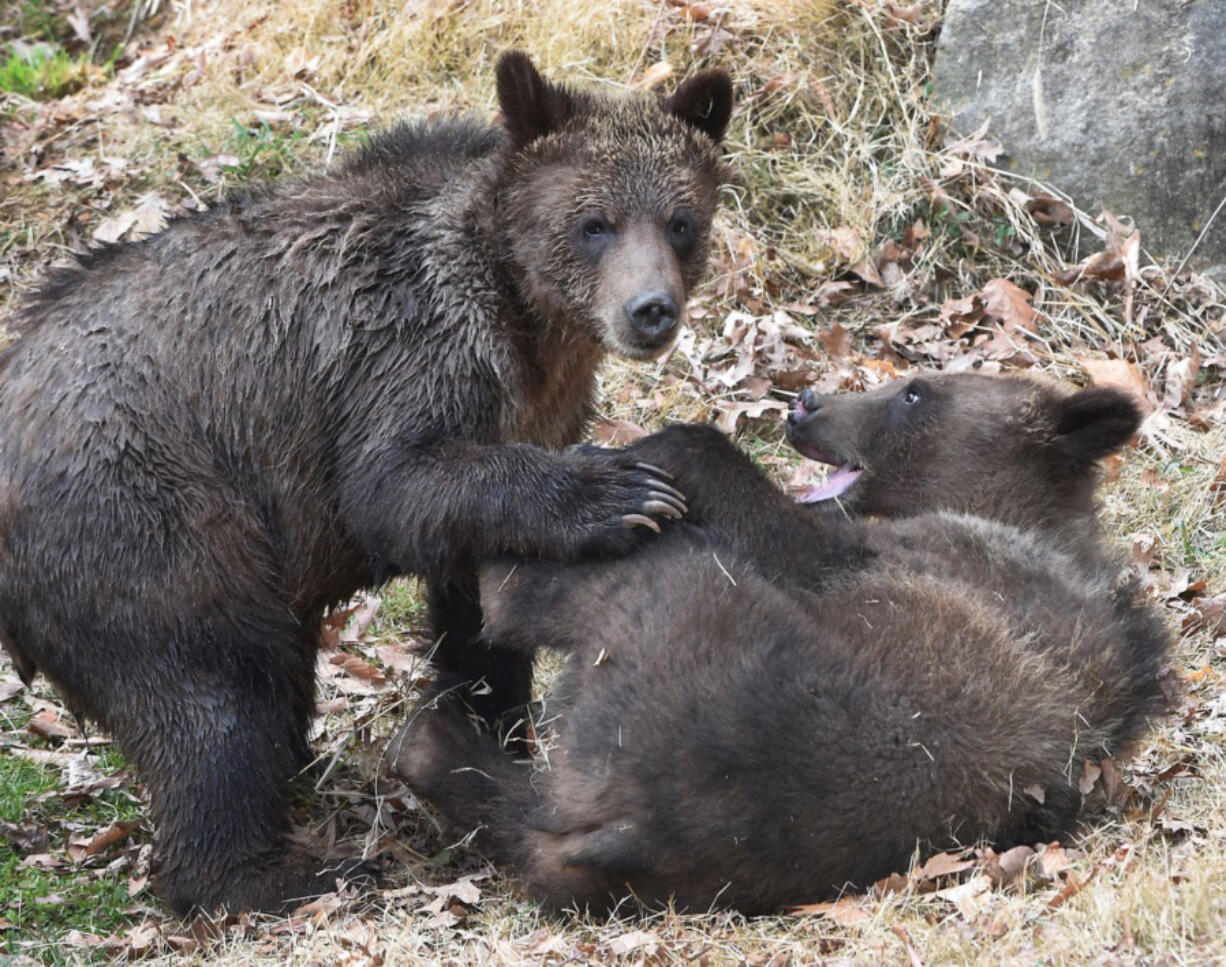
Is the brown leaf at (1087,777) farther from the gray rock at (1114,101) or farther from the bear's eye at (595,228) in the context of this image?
the gray rock at (1114,101)

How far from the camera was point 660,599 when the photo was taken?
560cm

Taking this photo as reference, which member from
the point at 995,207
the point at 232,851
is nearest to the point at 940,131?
the point at 995,207

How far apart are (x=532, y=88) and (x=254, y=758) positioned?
3.00 m

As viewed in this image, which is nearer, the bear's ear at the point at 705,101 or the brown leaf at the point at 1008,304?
the bear's ear at the point at 705,101

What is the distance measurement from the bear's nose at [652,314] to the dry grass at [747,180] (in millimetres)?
2368

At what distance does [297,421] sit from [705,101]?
2309 millimetres

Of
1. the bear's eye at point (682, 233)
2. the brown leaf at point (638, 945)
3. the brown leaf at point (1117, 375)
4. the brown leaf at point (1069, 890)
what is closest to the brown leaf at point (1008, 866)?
the brown leaf at point (1069, 890)

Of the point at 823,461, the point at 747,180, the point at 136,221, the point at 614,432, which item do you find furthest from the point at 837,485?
the point at 136,221

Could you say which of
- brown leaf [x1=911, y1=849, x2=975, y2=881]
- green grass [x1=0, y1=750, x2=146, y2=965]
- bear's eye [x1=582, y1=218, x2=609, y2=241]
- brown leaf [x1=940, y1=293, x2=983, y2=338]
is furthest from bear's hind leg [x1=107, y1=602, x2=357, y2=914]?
brown leaf [x1=940, y1=293, x2=983, y2=338]

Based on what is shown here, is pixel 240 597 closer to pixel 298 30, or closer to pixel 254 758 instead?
pixel 254 758

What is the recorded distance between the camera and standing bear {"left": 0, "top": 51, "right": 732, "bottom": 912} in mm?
6266

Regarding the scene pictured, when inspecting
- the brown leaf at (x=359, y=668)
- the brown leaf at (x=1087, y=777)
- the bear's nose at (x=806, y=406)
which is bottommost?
the brown leaf at (x=359, y=668)

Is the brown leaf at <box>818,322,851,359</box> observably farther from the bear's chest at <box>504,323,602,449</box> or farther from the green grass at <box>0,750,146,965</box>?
the green grass at <box>0,750,146,965</box>

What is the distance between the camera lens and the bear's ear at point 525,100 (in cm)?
666
